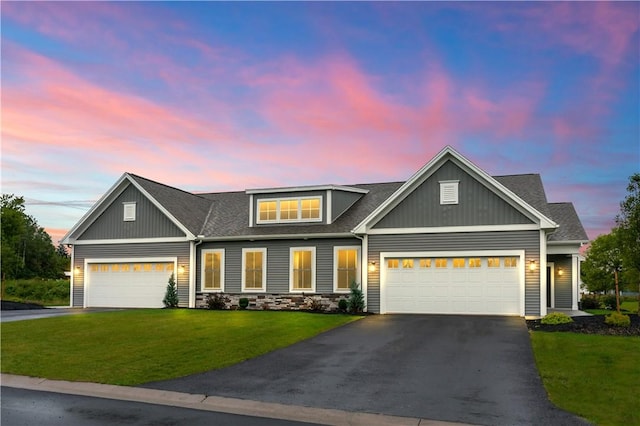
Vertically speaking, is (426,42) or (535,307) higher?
(426,42)

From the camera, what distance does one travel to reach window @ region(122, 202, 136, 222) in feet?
94.0

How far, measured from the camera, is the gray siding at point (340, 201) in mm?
26983

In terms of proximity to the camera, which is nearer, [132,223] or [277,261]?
[277,261]

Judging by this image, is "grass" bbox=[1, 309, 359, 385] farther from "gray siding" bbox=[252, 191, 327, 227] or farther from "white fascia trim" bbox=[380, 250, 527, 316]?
"gray siding" bbox=[252, 191, 327, 227]

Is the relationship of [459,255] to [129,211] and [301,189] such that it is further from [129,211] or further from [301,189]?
[129,211]

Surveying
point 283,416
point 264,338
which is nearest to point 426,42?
point 264,338

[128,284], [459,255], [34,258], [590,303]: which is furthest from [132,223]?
[34,258]

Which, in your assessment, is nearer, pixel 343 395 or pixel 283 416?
pixel 283 416

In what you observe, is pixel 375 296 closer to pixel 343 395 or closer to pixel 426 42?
pixel 426 42

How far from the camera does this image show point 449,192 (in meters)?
23.1

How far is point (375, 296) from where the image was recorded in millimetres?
23734

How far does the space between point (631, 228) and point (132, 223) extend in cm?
2258

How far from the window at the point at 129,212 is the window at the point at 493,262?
17597 millimetres

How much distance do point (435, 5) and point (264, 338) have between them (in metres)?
12.4
